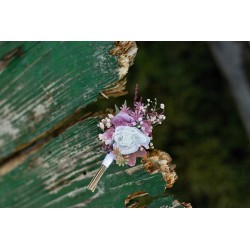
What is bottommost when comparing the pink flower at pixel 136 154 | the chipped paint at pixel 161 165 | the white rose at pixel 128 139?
the chipped paint at pixel 161 165

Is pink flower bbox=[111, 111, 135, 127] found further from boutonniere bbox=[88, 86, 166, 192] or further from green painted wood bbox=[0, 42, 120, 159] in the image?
green painted wood bbox=[0, 42, 120, 159]

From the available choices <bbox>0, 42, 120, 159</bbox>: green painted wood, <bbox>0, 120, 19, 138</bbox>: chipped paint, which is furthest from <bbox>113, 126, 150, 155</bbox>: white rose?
<bbox>0, 120, 19, 138</bbox>: chipped paint

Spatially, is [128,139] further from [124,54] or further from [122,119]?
[124,54]

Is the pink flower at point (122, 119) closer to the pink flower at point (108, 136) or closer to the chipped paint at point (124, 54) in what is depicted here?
the pink flower at point (108, 136)

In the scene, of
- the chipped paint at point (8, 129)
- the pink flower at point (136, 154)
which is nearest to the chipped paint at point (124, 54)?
the pink flower at point (136, 154)

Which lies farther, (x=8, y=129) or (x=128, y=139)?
(x=8, y=129)

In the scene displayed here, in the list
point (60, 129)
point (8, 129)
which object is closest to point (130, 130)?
point (60, 129)

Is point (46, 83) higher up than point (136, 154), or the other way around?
point (46, 83)
